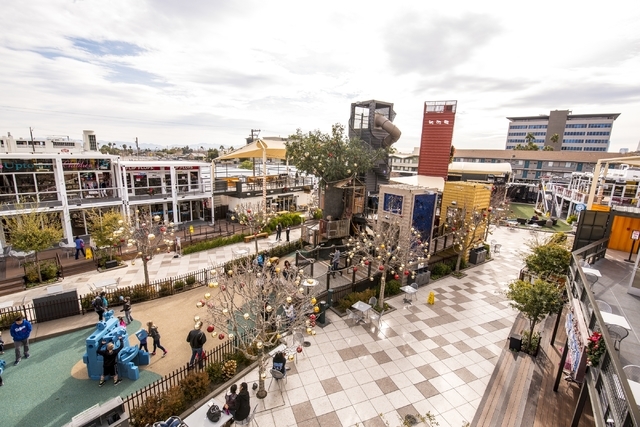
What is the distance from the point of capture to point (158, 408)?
833 cm

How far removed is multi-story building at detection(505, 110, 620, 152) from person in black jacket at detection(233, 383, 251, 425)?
116 m

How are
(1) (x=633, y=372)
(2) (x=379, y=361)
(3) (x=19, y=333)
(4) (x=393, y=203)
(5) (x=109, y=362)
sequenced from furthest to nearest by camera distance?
(4) (x=393, y=203) → (2) (x=379, y=361) → (3) (x=19, y=333) → (5) (x=109, y=362) → (1) (x=633, y=372)

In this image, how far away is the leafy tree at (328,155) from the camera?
21266 millimetres

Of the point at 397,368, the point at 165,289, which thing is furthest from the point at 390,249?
the point at 165,289

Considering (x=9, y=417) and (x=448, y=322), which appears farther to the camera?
(x=448, y=322)

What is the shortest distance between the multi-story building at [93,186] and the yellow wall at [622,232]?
98.7 feet

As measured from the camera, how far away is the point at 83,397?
9.32 m

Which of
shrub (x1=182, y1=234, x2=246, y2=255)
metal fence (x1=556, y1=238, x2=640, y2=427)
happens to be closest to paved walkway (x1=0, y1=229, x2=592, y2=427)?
metal fence (x1=556, y1=238, x2=640, y2=427)

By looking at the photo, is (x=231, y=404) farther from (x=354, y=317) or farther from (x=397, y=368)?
(x=354, y=317)

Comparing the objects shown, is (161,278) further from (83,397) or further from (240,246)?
(83,397)

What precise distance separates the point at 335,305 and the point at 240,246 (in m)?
11.7

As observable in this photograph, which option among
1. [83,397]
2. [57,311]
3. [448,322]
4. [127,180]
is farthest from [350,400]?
[127,180]

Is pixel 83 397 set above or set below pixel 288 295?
below

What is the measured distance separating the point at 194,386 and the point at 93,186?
2325 centimetres
